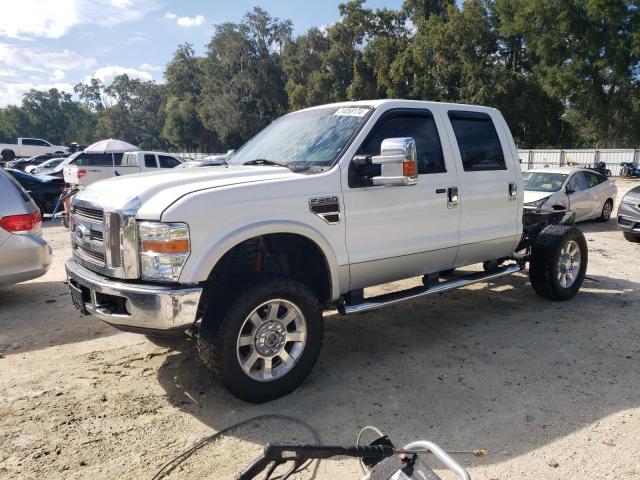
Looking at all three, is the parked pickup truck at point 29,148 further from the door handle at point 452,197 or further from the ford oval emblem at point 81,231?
the door handle at point 452,197

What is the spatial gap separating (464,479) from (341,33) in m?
50.5

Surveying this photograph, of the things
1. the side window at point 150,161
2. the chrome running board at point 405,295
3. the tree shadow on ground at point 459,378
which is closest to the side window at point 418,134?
the chrome running board at point 405,295

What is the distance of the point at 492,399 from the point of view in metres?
3.74

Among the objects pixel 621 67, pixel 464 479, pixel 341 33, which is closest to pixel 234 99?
pixel 341 33

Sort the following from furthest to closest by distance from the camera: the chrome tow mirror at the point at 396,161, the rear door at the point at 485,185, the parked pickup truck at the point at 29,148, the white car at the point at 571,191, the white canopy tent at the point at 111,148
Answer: the parked pickup truck at the point at 29,148
the white canopy tent at the point at 111,148
the white car at the point at 571,191
the rear door at the point at 485,185
the chrome tow mirror at the point at 396,161

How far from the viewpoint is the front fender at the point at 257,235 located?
3.33 metres

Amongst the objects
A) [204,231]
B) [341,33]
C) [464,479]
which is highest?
[341,33]

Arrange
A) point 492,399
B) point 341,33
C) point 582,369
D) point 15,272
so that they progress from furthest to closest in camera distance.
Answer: point 341,33
point 15,272
point 582,369
point 492,399

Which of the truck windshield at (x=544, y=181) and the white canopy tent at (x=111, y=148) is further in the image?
the white canopy tent at (x=111, y=148)

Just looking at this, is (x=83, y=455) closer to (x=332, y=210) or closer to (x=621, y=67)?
(x=332, y=210)

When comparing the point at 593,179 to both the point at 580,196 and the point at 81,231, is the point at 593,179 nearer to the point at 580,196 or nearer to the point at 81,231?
the point at 580,196

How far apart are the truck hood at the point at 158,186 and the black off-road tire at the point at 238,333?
2.48ft

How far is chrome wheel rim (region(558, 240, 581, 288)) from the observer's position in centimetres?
612

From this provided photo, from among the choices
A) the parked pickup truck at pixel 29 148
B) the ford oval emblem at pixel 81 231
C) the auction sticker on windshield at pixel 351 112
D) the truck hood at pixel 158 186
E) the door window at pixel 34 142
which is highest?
the door window at pixel 34 142
